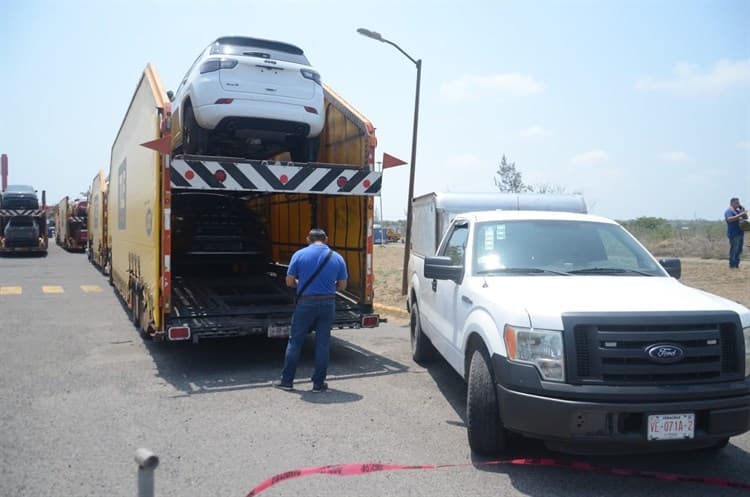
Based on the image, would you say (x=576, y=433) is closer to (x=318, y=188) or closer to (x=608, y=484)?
(x=608, y=484)

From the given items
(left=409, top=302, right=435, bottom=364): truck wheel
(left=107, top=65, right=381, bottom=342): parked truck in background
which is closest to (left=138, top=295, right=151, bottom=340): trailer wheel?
(left=107, top=65, right=381, bottom=342): parked truck in background

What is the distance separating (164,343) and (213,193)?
9.86 ft

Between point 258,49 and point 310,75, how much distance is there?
75 centimetres

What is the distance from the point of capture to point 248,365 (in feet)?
25.9

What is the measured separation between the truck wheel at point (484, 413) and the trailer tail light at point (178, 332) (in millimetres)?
3666

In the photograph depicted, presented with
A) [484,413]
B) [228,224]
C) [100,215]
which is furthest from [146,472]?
[100,215]

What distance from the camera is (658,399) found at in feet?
12.8

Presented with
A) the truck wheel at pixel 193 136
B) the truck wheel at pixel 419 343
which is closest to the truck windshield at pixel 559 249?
the truck wheel at pixel 419 343

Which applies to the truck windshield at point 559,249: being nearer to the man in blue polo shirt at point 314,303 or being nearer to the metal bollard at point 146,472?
the man in blue polo shirt at point 314,303

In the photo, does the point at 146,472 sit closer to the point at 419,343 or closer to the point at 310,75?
the point at 419,343

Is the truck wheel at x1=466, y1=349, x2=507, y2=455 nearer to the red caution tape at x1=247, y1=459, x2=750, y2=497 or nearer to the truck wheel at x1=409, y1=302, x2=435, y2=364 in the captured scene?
the red caution tape at x1=247, y1=459, x2=750, y2=497

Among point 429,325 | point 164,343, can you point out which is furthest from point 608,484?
point 164,343

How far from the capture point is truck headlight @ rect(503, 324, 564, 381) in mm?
4035

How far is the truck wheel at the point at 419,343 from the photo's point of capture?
303 inches
